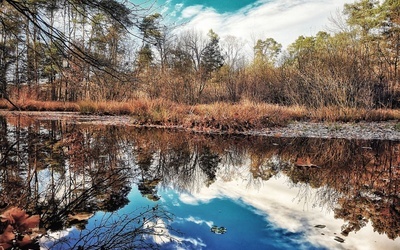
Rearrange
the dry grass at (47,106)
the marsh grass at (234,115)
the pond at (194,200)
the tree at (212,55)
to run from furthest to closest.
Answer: the tree at (212,55) < the dry grass at (47,106) < the marsh grass at (234,115) < the pond at (194,200)

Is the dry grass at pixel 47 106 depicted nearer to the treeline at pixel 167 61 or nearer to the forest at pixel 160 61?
the forest at pixel 160 61

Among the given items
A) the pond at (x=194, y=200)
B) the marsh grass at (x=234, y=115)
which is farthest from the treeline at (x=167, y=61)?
the pond at (x=194, y=200)

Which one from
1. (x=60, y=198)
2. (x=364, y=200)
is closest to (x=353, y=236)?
(x=364, y=200)

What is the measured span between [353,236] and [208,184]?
A: 1.94 metres

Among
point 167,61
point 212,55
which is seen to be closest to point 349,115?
point 167,61

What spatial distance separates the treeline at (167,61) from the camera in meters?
2.82

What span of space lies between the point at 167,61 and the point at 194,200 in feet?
77.0

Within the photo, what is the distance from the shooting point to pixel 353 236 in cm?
236

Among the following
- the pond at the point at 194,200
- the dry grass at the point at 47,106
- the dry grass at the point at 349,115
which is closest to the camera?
the pond at the point at 194,200

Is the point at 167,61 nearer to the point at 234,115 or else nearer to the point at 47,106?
the point at 47,106

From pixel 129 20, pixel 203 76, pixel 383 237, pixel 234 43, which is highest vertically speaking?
pixel 234 43

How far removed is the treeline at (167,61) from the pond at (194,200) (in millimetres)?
1254

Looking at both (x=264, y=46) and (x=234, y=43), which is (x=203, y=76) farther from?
(x=264, y=46)

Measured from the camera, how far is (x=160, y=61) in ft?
85.6
